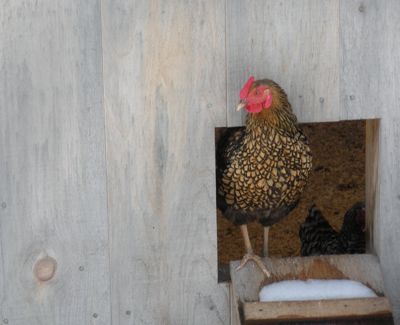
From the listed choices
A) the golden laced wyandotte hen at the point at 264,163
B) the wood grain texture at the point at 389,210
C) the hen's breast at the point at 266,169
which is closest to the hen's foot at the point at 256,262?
the golden laced wyandotte hen at the point at 264,163

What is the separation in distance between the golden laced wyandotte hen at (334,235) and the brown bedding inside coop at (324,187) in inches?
16.1

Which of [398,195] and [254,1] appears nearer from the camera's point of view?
[254,1]

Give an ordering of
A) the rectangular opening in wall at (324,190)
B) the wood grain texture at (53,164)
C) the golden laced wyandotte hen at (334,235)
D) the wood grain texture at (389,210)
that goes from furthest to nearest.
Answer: the rectangular opening in wall at (324,190), the golden laced wyandotte hen at (334,235), the wood grain texture at (389,210), the wood grain texture at (53,164)

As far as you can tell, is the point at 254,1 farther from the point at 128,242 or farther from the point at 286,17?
the point at 128,242

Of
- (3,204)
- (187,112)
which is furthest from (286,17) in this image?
(3,204)

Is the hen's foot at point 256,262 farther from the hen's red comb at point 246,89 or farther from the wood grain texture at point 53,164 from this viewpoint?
the hen's red comb at point 246,89

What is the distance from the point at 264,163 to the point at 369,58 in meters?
0.44

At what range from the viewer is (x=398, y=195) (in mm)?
2570

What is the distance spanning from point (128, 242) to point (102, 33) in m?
0.61

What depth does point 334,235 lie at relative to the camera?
135 inches

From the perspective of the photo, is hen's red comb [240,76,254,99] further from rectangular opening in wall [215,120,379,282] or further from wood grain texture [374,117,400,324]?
rectangular opening in wall [215,120,379,282]

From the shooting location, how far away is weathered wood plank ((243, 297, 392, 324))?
236 cm

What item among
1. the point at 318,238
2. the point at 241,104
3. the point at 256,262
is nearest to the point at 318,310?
the point at 256,262

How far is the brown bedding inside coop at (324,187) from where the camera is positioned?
12.6ft
